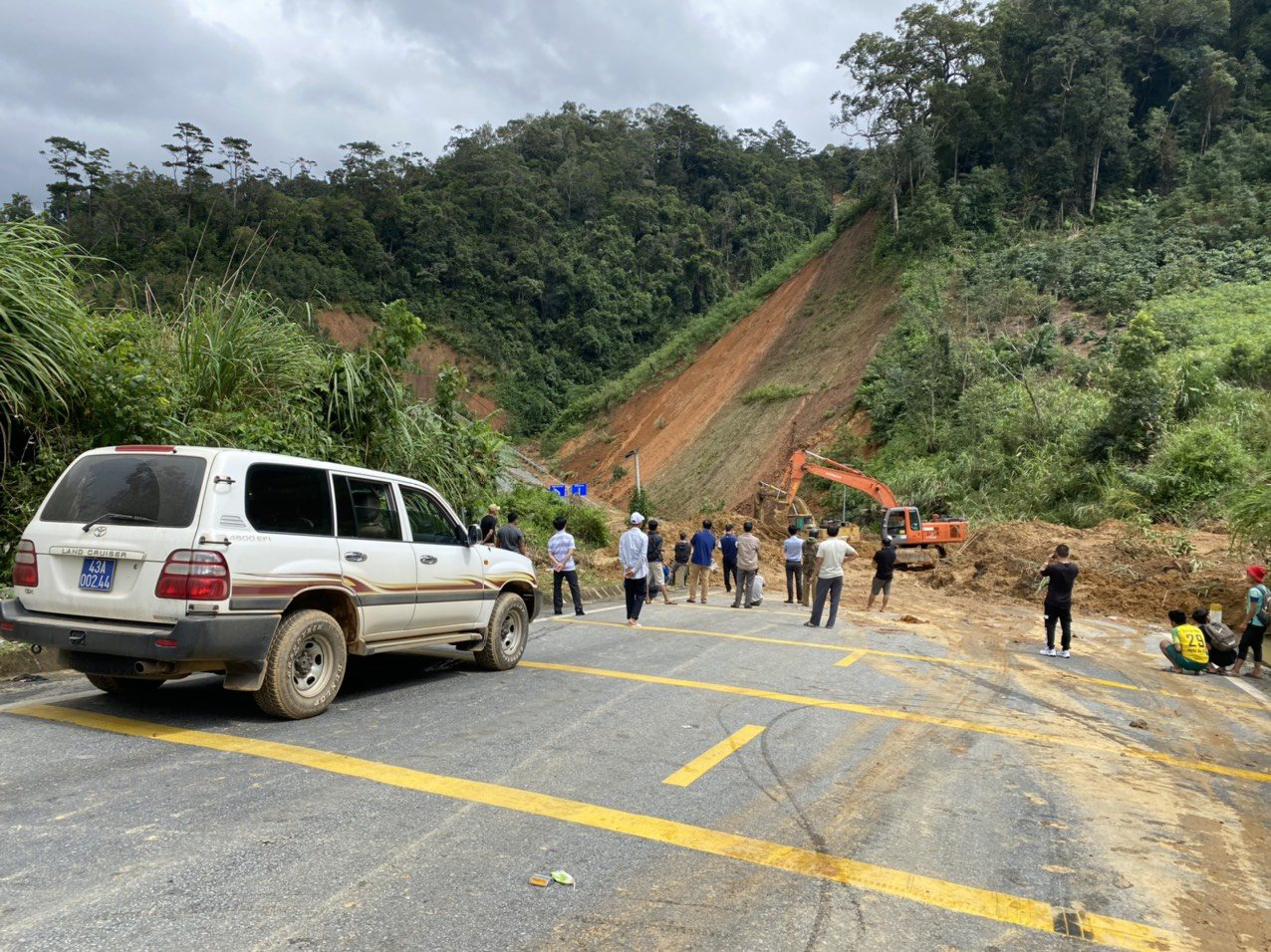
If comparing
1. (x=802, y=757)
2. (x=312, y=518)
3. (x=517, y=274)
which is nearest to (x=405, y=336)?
(x=312, y=518)

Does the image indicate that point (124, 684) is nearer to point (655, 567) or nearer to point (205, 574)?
point (205, 574)

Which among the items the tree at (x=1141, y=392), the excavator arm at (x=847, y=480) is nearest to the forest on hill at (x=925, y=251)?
the tree at (x=1141, y=392)

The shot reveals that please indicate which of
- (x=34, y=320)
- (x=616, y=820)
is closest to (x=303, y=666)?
(x=616, y=820)

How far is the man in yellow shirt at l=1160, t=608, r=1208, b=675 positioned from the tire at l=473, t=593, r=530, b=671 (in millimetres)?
8230

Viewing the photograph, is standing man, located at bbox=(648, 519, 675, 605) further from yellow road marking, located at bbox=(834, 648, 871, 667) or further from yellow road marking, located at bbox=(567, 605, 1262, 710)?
yellow road marking, located at bbox=(834, 648, 871, 667)

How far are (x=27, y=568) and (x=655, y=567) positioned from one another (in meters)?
12.0

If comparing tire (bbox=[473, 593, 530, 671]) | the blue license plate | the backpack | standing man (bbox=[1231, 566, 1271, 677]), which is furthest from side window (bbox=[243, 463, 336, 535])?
standing man (bbox=[1231, 566, 1271, 677])

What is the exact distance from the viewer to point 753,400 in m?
45.7

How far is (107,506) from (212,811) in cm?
263

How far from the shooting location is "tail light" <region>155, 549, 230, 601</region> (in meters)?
5.59

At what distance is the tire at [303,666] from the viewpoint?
238 inches

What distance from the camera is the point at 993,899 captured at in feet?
12.7

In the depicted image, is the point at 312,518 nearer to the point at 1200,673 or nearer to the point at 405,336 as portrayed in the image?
the point at 405,336

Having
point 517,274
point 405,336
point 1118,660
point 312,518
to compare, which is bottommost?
point 1118,660
